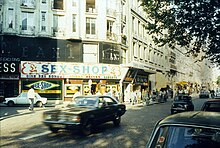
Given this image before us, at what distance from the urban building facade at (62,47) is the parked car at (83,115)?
20733 millimetres

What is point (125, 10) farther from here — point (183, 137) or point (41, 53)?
point (183, 137)

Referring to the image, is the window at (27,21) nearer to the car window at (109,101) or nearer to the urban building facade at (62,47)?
the urban building facade at (62,47)

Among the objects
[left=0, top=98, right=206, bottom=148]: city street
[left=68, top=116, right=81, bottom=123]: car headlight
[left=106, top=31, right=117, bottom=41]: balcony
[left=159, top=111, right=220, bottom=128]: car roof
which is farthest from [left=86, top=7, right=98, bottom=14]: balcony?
[left=159, top=111, right=220, bottom=128]: car roof

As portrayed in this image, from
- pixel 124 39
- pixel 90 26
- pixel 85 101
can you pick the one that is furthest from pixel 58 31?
pixel 85 101

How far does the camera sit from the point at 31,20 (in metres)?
32.4

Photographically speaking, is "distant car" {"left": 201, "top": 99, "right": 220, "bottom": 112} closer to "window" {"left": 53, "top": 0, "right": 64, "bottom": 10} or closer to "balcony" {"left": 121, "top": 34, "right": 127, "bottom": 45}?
"window" {"left": 53, "top": 0, "right": 64, "bottom": 10}

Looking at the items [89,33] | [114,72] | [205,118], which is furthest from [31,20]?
[205,118]

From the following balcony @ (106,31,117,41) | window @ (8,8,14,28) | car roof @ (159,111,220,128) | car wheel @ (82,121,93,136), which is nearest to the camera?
car roof @ (159,111,220,128)

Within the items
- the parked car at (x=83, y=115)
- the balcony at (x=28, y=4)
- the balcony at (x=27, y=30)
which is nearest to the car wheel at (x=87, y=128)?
the parked car at (x=83, y=115)

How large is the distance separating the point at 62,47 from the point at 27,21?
17.4 ft

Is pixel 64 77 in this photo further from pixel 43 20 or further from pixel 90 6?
pixel 90 6

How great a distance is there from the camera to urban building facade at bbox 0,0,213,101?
3106 cm

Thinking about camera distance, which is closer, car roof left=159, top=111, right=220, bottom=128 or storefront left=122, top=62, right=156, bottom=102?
car roof left=159, top=111, right=220, bottom=128

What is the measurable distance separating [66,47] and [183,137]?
30269 millimetres
